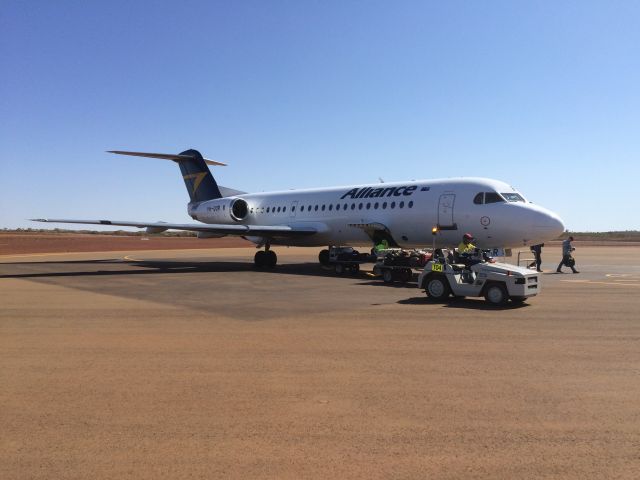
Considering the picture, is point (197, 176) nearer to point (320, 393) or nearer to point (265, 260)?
point (265, 260)

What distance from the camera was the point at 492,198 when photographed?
19.4 metres

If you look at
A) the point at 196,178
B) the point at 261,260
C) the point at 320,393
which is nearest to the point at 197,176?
the point at 196,178

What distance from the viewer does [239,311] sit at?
11.5m

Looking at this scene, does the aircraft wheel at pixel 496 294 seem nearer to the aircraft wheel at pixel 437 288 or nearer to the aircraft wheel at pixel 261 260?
the aircraft wheel at pixel 437 288

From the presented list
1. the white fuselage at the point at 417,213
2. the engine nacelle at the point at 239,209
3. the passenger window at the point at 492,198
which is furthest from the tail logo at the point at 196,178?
the passenger window at the point at 492,198

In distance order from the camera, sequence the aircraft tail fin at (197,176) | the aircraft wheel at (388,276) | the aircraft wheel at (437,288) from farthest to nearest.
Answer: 1. the aircraft tail fin at (197,176)
2. the aircraft wheel at (388,276)
3. the aircraft wheel at (437,288)

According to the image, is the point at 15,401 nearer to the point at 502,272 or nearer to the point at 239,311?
the point at 239,311

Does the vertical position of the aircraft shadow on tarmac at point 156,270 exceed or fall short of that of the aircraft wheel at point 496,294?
it falls short

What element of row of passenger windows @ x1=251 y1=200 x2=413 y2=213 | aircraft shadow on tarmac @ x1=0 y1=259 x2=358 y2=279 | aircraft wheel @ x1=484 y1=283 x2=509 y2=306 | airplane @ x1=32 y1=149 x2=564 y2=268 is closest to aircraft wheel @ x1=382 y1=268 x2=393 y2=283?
aircraft shadow on tarmac @ x1=0 y1=259 x2=358 y2=279

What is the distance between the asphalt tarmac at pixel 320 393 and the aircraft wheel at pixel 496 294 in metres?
1.01

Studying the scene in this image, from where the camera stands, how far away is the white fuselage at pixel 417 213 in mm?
18797

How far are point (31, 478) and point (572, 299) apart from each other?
12.8 meters

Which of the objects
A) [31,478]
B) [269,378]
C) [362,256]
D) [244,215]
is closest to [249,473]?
[31,478]

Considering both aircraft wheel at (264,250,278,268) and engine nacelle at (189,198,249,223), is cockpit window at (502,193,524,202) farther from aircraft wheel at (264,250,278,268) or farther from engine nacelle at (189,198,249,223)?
engine nacelle at (189,198,249,223)
